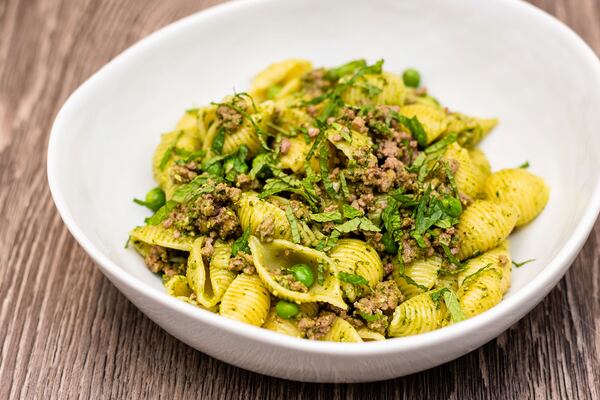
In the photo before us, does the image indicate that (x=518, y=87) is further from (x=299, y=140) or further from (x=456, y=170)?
(x=299, y=140)

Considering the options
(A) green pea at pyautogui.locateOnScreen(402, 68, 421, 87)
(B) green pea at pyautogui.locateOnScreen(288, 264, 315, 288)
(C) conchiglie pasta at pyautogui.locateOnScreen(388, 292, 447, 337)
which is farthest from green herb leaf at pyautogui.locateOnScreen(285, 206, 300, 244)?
(A) green pea at pyautogui.locateOnScreen(402, 68, 421, 87)

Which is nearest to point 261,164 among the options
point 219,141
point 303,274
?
point 219,141

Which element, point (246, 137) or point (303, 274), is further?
point (246, 137)

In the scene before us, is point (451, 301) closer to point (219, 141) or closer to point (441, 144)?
point (441, 144)

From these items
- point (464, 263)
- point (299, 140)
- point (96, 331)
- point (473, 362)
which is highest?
point (299, 140)

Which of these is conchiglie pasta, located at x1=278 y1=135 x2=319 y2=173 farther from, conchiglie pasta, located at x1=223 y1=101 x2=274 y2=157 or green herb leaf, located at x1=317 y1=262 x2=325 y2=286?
green herb leaf, located at x1=317 y1=262 x2=325 y2=286

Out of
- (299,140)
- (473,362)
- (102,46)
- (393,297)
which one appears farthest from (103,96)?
(473,362)

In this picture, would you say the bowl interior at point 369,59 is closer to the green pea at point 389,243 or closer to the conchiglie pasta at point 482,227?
the conchiglie pasta at point 482,227
